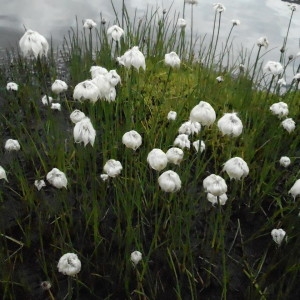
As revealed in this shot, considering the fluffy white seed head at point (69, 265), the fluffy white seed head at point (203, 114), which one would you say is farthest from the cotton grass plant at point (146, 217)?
the fluffy white seed head at point (69, 265)

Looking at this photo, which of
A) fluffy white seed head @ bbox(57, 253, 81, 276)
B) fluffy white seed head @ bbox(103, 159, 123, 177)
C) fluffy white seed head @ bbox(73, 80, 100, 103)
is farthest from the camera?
fluffy white seed head @ bbox(103, 159, 123, 177)

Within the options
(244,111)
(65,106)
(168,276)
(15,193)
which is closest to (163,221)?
(168,276)

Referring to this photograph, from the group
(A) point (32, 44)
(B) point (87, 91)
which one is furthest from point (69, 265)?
(A) point (32, 44)

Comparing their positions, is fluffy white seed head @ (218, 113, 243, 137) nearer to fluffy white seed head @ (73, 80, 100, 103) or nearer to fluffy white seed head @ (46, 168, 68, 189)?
fluffy white seed head @ (73, 80, 100, 103)

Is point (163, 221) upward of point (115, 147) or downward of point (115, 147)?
downward

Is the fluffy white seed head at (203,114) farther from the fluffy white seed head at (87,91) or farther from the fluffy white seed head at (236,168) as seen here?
the fluffy white seed head at (87,91)

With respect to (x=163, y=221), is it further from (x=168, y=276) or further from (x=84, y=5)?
(x=84, y=5)

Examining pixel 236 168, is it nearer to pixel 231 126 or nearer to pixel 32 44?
pixel 231 126

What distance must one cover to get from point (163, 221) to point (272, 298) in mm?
747

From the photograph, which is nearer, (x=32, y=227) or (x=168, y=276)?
(x=168, y=276)

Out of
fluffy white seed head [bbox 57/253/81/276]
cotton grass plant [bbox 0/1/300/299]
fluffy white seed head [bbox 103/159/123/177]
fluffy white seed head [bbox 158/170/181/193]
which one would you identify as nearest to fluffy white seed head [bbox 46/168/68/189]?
cotton grass plant [bbox 0/1/300/299]

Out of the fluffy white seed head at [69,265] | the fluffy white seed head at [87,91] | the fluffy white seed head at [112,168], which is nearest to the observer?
the fluffy white seed head at [69,265]

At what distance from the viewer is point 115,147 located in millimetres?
2803

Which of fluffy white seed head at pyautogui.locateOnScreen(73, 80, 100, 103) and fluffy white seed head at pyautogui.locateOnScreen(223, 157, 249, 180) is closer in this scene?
fluffy white seed head at pyautogui.locateOnScreen(223, 157, 249, 180)
